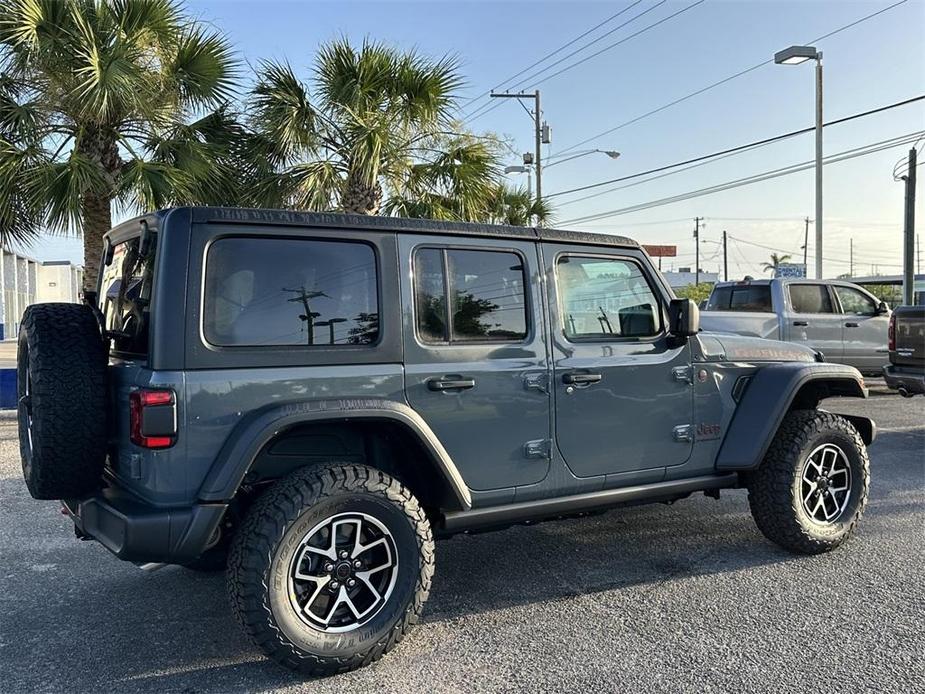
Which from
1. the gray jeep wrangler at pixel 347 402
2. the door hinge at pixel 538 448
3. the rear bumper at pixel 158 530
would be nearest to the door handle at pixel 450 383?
the gray jeep wrangler at pixel 347 402

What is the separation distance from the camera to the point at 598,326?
4.02 meters

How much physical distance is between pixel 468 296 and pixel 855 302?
10.2 metres

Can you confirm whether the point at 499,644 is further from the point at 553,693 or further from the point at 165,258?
the point at 165,258

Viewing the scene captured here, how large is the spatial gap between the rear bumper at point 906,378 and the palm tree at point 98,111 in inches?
355

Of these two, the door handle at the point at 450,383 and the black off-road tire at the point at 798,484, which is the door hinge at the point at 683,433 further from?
the door handle at the point at 450,383

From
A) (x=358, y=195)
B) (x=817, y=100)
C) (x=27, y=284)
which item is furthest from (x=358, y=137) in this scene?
(x=27, y=284)

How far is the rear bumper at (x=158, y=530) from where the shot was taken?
9.34 feet

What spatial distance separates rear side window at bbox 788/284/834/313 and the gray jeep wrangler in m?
7.75

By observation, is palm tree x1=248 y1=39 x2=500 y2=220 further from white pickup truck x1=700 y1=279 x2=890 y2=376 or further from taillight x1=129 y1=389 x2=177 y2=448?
taillight x1=129 y1=389 x2=177 y2=448

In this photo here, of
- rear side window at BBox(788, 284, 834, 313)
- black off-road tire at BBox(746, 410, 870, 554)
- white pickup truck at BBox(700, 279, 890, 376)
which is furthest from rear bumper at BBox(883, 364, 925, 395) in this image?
black off-road tire at BBox(746, 410, 870, 554)

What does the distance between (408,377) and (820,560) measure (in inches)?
109

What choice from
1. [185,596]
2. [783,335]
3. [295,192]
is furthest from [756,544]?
[295,192]

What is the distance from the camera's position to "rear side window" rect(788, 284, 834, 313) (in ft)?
37.0

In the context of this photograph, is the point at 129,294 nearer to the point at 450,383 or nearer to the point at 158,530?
the point at 158,530
